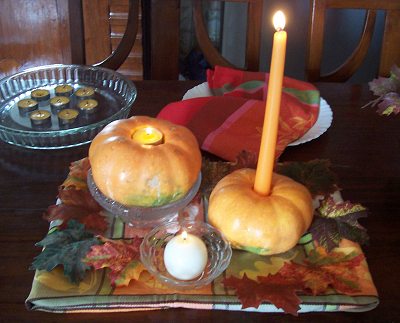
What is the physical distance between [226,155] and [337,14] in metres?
1.20

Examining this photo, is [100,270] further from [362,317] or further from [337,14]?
[337,14]

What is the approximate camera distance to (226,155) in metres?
0.77

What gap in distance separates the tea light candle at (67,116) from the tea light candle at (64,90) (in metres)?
0.05

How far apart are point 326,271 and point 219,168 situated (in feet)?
0.72

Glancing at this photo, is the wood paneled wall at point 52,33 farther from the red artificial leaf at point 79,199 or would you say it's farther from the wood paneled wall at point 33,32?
the red artificial leaf at point 79,199

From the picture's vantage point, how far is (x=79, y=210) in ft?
2.04

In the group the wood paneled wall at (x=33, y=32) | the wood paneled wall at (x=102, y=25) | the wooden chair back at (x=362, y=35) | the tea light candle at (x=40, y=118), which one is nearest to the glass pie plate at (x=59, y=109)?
the tea light candle at (x=40, y=118)

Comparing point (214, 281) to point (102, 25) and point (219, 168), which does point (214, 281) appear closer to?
point (219, 168)

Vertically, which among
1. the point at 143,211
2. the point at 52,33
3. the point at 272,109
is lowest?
the point at 52,33

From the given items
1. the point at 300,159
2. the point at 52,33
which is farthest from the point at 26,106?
the point at 52,33

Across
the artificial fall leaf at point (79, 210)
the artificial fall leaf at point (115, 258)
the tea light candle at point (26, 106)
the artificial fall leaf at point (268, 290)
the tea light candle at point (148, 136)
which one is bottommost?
the artificial fall leaf at point (268, 290)

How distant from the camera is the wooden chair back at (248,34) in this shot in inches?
44.9

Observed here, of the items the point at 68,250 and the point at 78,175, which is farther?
the point at 78,175

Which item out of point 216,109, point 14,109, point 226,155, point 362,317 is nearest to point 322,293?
point 362,317
